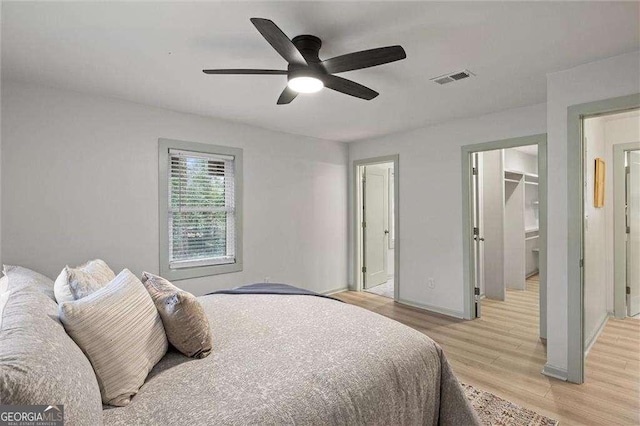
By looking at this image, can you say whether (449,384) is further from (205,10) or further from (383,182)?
(383,182)

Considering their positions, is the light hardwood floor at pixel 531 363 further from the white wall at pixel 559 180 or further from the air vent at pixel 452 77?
the air vent at pixel 452 77

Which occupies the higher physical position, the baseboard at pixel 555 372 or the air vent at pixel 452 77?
the air vent at pixel 452 77

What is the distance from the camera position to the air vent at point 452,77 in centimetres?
255

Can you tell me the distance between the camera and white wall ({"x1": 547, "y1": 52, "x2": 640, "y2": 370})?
2389mm

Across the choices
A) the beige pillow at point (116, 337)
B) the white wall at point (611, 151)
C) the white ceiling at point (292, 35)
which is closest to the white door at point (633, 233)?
the white wall at point (611, 151)

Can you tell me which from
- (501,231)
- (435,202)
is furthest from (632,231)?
(435,202)

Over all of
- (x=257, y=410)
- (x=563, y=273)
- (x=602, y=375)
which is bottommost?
(x=602, y=375)

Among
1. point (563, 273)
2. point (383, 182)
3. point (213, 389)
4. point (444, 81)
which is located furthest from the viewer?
point (383, 182)

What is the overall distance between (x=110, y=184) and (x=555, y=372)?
14.2ft

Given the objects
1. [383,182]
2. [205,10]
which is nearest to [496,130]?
[383,182]

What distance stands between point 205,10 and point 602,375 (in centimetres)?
391

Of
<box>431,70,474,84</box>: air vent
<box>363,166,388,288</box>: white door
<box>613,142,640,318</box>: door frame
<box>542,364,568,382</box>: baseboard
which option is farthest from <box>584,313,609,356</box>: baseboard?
<box>363,166,388,288</box>: white door

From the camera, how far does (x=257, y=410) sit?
1.09 metres

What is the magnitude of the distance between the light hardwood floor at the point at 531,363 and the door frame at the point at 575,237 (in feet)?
0.74
